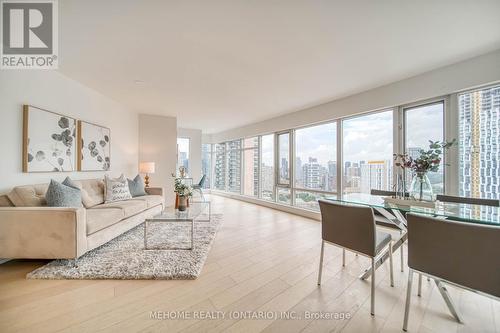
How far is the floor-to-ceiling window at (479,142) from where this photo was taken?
2.42 meters

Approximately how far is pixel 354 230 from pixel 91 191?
3990mm

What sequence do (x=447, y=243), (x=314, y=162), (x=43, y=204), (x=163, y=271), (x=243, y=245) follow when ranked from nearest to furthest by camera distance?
(x=447, y=243)
(x=163, y=271)
(x=43, y=204)
(x=243, y=245)
(x=314, y=162)

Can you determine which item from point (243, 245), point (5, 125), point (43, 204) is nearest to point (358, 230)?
point (243, 245)

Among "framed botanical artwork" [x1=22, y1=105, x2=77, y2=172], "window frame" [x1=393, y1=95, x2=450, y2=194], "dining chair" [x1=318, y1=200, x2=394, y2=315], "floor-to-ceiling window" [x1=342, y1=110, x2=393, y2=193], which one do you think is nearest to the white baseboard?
"floor-to-ceiling window" [x1=342, y1=110, x2=393, y2=193]

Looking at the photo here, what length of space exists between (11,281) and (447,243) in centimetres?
Result: 369

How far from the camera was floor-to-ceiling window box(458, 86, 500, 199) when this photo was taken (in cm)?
242

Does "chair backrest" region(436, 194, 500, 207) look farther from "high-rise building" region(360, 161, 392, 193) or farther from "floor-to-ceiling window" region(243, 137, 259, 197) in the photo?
"floor-to-ceiling window" region(243, 137, 259, 197)

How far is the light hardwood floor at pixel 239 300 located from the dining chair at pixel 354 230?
20 centimetres

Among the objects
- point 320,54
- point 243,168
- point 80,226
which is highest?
point 320,54

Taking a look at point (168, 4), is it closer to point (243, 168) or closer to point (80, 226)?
point (80, 226)

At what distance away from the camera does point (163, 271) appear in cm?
203

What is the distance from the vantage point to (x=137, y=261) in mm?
2221

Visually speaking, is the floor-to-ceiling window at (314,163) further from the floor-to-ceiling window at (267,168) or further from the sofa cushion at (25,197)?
the sofa cushion at (25,197)
